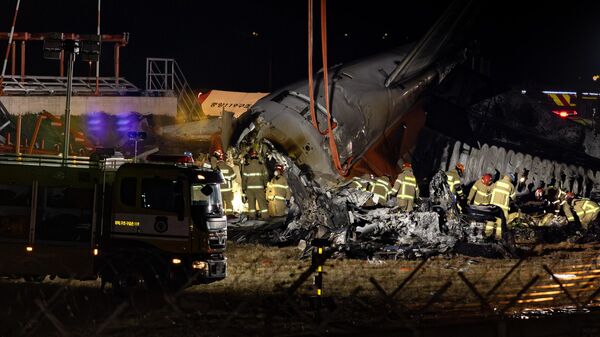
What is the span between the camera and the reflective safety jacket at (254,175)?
2092 cm

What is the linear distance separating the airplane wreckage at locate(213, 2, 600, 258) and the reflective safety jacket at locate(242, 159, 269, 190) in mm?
414

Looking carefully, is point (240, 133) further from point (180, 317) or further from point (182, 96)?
point (180, 317)

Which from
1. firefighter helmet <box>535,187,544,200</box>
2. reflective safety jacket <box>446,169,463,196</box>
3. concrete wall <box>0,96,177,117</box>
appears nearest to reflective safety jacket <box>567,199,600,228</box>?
firefighter helmet <box>535,187,544,200</box>

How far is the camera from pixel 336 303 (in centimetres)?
1144

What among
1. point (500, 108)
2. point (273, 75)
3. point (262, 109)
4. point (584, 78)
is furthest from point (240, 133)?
point (584, 78)

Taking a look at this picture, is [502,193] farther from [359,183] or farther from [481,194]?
[359,183]

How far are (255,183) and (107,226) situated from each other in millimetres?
9129

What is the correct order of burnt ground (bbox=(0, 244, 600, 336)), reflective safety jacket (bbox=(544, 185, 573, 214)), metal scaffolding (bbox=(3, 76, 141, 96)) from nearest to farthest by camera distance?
1. burnt ground (bbox=(0, 244, 600, 336))
2. reflective safety jacket (bbox=(544, 185, 573, 214))
3. metal scaffolding (bbox=(3, 76, 141, 96))

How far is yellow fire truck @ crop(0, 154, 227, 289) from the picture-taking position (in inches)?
476

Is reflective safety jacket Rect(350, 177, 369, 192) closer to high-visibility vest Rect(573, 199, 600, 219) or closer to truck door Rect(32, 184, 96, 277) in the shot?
high-visibility vest Rect(573, 199, 600, 219)

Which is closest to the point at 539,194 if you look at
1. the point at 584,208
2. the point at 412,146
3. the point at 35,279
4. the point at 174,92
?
the point at 584,208

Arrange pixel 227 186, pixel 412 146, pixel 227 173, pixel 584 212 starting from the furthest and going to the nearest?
1. pixel 412 146
2. pixel 584 212
3. pixel 227 186
4. pixel 227 173

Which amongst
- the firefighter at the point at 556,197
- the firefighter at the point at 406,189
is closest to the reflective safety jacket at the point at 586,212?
the firefighter at the point at 556,197

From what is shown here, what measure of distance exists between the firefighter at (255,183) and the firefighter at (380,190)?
108 inches
